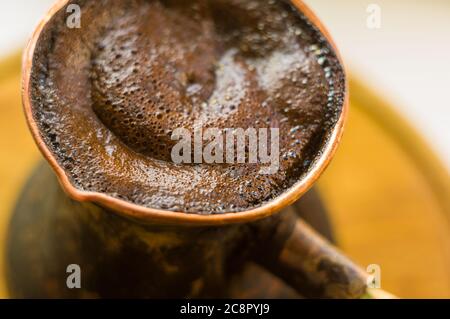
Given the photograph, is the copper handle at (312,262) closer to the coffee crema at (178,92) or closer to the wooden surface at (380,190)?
the coffee crema at (178,92)

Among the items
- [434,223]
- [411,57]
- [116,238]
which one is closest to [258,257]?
[116,238]

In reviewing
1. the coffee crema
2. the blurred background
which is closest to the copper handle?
the coffee crema

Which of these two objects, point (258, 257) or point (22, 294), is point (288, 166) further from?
point (22, 294)

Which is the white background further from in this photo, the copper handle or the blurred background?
the copper handle

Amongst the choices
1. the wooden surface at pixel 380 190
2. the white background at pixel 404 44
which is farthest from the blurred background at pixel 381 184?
the white background at pixel 404 44
